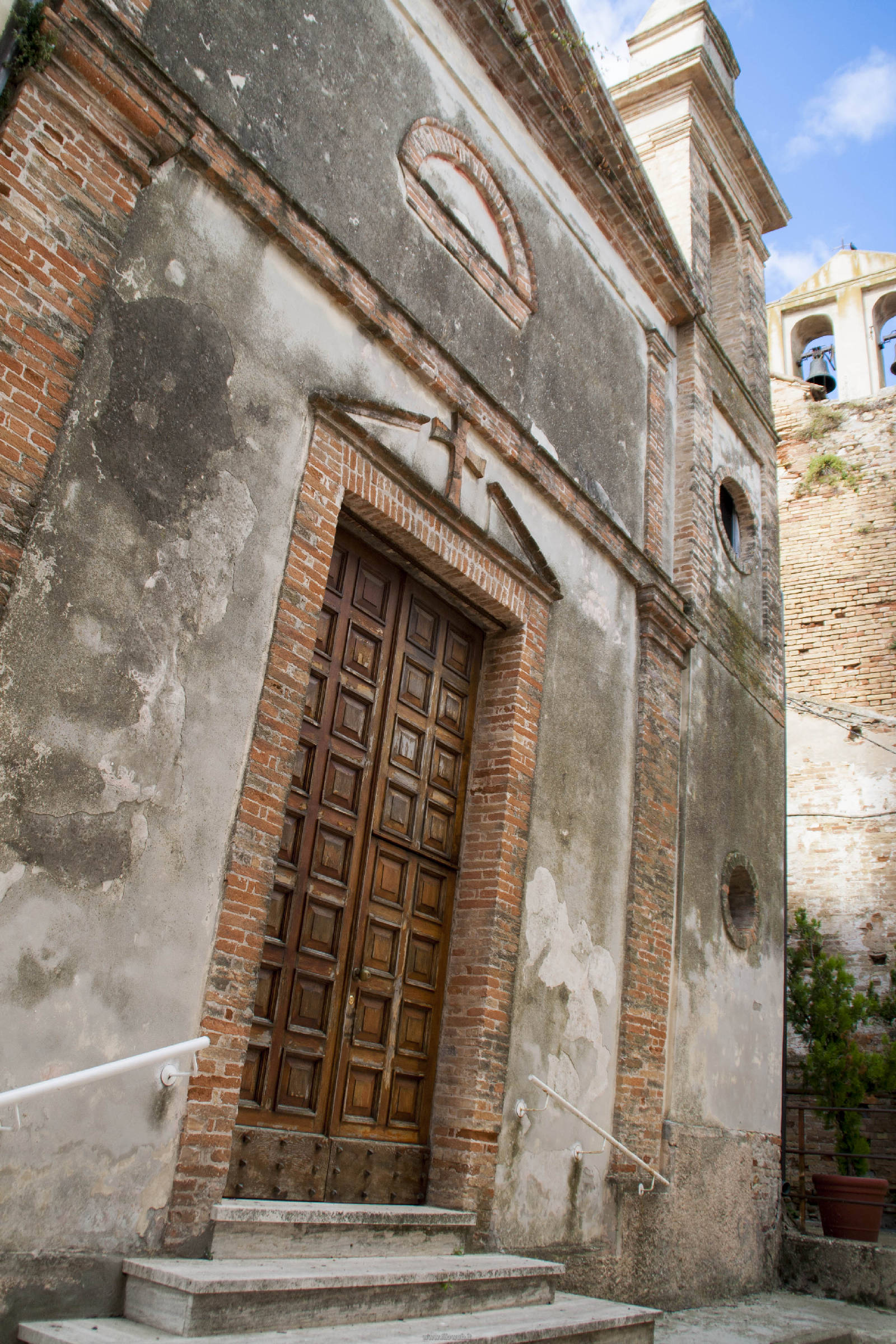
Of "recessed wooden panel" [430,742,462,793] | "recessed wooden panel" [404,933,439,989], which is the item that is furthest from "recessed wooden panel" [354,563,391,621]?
"recessed wooden panel" [404,933,439,989]

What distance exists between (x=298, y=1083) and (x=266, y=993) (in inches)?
19.8

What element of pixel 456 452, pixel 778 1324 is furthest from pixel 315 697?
pixel 778 1324

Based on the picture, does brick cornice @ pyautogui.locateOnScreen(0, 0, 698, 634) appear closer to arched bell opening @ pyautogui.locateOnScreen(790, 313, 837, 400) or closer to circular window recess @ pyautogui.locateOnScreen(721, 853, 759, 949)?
circular window recess @ pyautogui.locateOnScreen(721, 853, 759, 949)

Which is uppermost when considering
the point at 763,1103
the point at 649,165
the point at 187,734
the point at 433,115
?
the point at 649,165

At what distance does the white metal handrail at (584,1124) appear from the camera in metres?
6.05

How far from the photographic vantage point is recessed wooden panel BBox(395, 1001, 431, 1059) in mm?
5844

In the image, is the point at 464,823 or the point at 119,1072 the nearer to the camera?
the point at 119,1072

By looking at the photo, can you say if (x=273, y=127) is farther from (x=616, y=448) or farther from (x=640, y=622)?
(x=640, y=622)

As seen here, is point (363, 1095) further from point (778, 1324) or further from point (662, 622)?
point (662, 622)

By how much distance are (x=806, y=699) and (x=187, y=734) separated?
40.4 feet

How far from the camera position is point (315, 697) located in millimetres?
5648

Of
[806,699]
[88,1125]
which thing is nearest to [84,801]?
[88,1125]

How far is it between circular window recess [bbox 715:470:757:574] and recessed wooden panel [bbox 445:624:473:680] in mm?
4718

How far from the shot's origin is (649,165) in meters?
11.8
